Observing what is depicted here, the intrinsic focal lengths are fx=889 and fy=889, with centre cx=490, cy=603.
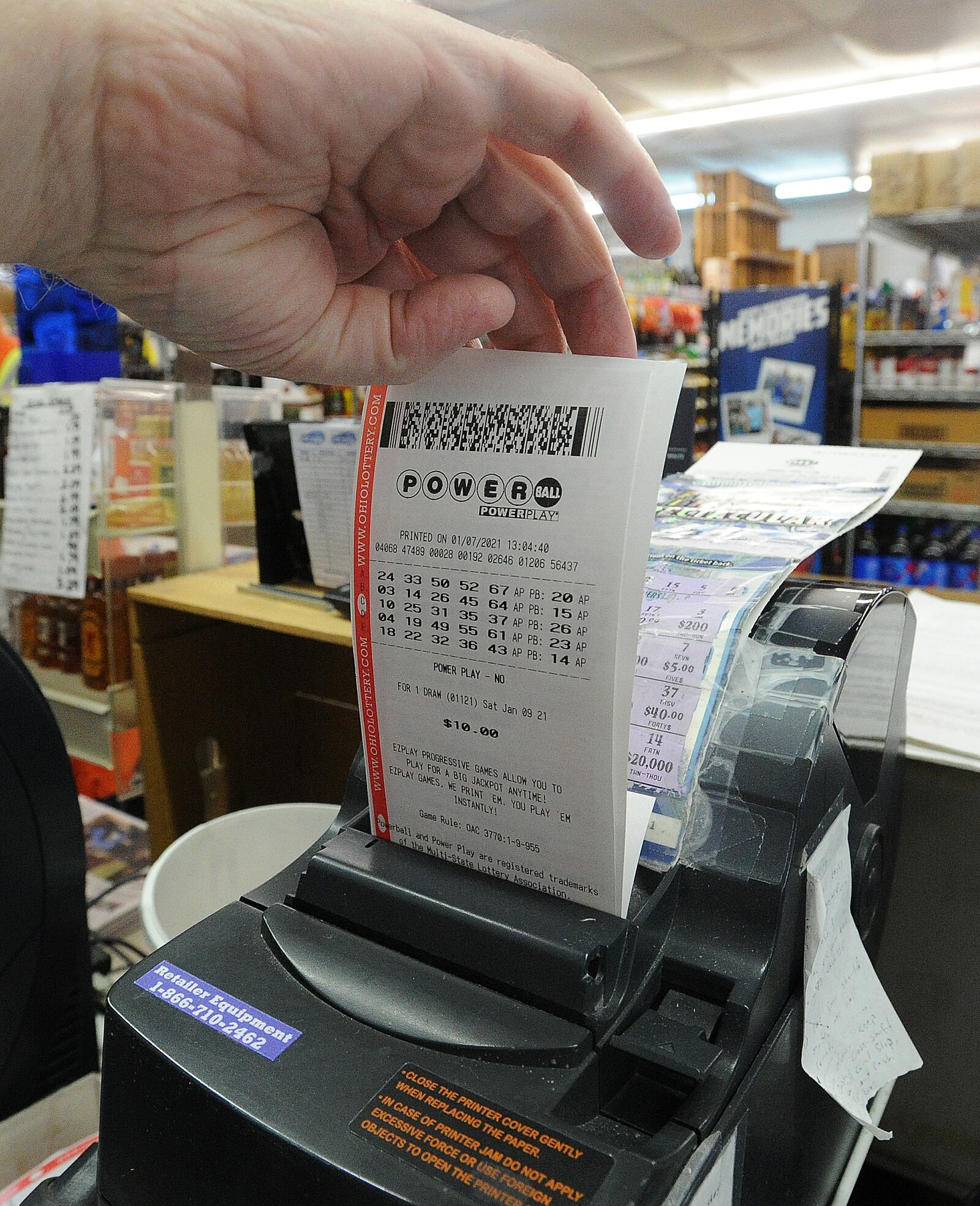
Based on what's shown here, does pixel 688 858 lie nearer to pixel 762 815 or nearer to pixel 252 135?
pixel 762 815

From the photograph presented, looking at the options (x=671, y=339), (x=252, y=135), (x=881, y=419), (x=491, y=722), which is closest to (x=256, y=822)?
(x=491, y=722)

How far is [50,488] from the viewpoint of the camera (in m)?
1.63

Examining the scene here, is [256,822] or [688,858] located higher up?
[688,858]

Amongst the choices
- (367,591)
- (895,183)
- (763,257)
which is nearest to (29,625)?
(367,591)

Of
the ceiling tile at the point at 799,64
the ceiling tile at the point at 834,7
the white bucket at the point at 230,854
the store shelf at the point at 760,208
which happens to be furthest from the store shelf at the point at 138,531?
the store shelf at the point at 760,208

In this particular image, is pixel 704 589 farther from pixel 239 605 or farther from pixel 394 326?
pixel 239 605

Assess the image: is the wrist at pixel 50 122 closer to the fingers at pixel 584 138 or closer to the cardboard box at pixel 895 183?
the fingers at pixel 584 138

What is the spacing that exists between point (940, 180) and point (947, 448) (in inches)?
45.9

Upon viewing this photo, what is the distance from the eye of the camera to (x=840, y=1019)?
52cm

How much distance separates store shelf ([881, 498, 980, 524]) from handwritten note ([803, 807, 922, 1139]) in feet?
10.8

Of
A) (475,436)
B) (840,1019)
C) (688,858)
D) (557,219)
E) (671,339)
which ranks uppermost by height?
(671,339)

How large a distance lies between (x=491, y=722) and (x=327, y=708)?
1.38m

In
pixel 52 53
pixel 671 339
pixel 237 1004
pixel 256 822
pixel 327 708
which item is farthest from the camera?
pixel 671 339

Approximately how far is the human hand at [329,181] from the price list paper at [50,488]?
4.09 feet
